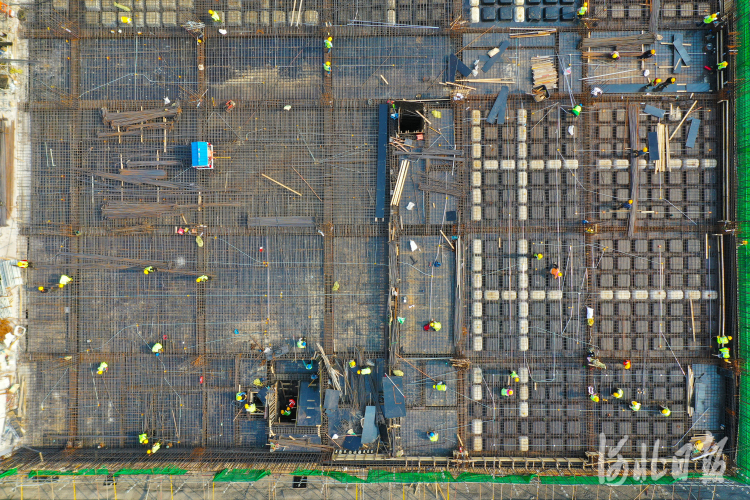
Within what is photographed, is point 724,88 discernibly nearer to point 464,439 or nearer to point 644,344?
point 644,344

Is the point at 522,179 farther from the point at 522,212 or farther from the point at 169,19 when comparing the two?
the point at 169,19

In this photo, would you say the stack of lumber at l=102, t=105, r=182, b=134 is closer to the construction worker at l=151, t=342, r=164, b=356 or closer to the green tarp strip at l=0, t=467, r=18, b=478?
the construction worker at l=151, t=342, r=164, b=356

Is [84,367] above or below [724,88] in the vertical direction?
below

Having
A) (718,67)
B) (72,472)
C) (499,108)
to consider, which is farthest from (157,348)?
(718,67)

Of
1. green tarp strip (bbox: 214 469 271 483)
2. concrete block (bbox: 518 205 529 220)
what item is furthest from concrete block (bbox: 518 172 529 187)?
green tarp strip (bbox: 214 469 271 483)

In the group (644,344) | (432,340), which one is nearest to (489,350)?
(432,340)
